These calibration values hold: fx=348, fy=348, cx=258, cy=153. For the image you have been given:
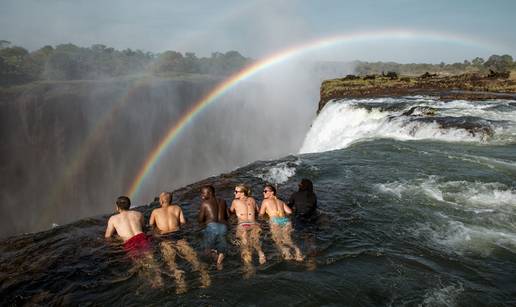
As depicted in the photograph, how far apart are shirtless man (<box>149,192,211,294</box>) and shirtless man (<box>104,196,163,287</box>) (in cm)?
31

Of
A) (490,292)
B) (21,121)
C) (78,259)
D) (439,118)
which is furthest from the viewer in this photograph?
(21,121)

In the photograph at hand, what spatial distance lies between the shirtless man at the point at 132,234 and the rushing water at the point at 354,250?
184mm

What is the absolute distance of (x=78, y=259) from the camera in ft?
21.2

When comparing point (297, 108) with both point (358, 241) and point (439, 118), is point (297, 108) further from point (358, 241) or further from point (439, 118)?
point (358, 241)

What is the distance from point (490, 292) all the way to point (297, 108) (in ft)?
205

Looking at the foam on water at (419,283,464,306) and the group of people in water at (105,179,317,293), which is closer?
the foam on water at (419,283,464,306)

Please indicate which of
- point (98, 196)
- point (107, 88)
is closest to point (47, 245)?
point (98, 196)

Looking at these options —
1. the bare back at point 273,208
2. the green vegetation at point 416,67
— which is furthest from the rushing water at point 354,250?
the green vegetation at point 416,67

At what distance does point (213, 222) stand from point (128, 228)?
5.38 ft

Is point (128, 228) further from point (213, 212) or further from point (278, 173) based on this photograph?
point (278, 173)

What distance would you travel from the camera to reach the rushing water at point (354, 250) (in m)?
5.09

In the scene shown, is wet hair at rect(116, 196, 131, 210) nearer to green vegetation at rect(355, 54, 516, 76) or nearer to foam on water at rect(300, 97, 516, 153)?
foam on water at rect(300, 97, 516, 153)

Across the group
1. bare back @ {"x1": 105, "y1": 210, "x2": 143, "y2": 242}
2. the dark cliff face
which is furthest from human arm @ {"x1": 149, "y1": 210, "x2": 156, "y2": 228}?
the dark cliff face

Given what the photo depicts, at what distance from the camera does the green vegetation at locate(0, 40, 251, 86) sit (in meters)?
60.7
